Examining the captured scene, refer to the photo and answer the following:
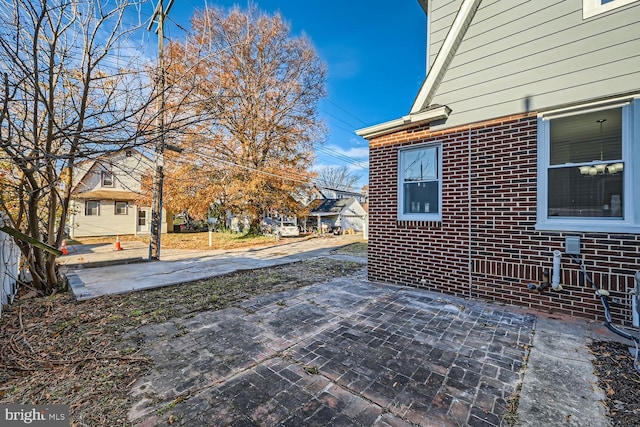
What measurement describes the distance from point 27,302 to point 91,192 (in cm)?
1634

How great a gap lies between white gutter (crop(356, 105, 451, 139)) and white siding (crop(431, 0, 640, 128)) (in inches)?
8.2

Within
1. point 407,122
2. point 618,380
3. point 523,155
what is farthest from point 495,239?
point 407,122

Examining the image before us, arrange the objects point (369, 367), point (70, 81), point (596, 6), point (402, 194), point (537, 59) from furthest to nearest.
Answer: point (402, 194) < point (70, 81) < point (537, 59) < point (596, 6) < point (369, 367)

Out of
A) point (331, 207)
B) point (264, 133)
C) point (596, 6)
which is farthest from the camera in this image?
point (331, 207)

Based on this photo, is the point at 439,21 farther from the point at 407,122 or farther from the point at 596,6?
the point at 596,6

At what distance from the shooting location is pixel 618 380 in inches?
85.7

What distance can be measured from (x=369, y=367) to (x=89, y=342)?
301 centimetres

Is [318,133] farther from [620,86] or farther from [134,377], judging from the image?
[134,377]

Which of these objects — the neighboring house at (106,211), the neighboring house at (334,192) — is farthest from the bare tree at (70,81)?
the neighboring house at (334,192)

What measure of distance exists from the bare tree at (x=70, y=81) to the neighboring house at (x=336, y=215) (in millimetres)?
21965

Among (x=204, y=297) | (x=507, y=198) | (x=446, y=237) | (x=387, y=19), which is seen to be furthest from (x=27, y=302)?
(x=387, y=19)

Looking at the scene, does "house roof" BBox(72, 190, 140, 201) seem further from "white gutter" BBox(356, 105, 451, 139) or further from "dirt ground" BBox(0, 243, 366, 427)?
"white gutter" BBox(356, 105, 451, 139)

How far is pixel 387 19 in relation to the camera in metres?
10.8

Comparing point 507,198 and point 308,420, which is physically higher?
point 507,198
